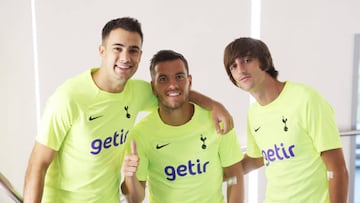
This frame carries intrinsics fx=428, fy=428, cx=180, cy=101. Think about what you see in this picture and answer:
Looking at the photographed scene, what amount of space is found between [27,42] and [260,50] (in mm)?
1223

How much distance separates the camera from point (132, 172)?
1.43 m

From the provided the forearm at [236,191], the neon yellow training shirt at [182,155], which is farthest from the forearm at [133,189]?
the forearm at [236,191]

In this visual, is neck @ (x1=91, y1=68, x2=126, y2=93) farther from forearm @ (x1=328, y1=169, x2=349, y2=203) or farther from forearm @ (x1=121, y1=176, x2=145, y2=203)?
forearm @ (x1=328, y1=169, x2=349, y2=203)

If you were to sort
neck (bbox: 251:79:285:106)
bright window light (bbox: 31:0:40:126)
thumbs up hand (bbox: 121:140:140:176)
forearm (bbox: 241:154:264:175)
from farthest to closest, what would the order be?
bright window light (bbox: 31:0:40:126), forearm (bbox: 241:154:264:175), neck (bbox: 251:79:285:106), thumbs up hand (bbox: 121:140:140:176)

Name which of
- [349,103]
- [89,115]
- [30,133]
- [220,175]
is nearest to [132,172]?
[89,115]

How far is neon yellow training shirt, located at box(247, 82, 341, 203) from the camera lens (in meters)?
1.52

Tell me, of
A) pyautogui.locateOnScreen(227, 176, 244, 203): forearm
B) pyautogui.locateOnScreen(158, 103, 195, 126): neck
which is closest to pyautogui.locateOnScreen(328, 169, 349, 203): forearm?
pyautogui.locateOnScreen(227, 176, 244, 203): forearm

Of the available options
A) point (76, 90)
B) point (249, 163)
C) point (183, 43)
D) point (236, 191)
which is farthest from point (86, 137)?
point (183, 43)

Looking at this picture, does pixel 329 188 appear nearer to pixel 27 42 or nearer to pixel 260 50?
pixel 260 50

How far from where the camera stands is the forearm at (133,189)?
4.90 ft

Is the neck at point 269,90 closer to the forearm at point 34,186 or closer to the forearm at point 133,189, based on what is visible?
the forearm at point 133,189

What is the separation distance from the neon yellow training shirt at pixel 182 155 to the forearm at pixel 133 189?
5 cm

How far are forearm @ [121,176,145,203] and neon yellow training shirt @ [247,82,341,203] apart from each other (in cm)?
50

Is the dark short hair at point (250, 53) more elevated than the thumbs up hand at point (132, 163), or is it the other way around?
the dark short hair at point (250, 53)
